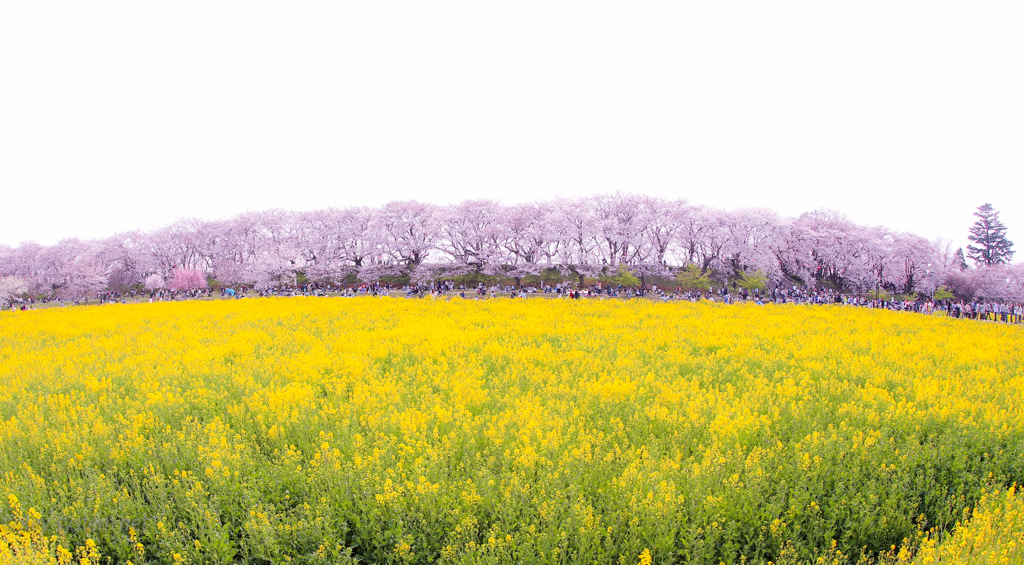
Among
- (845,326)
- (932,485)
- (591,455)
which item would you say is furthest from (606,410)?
(845,326)

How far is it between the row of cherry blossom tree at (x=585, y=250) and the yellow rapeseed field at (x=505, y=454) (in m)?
53.4

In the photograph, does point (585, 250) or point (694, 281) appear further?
point (585, 250)

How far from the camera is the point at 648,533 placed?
3768mm

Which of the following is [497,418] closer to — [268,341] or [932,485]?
[932,485]

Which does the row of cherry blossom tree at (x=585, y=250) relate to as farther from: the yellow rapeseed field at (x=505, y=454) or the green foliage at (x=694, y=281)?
the yellow rapeseed field at (x=505, y=454)

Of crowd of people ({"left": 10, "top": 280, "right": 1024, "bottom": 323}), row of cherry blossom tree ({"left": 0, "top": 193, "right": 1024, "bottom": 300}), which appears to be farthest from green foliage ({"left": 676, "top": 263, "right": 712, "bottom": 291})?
row of cherry blossom tree ({"left": 0, "top": 193, "right": 1024, "bottom": 300})

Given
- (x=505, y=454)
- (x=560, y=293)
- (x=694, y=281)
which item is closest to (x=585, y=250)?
(x=560, y=293)

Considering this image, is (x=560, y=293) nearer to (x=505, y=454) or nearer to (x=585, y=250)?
(x=585, y=250)

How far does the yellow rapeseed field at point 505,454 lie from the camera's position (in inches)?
152

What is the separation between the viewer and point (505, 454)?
4844mm

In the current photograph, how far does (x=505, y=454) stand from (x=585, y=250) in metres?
61.3

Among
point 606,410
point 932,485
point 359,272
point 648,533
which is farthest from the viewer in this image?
point 359,272

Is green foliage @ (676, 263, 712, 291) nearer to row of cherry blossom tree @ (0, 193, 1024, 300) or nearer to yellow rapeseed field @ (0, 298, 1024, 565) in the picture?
row of cherry blossom tree @ (0, 193, 1024, 300)

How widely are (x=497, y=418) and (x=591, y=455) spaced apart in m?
1.30
